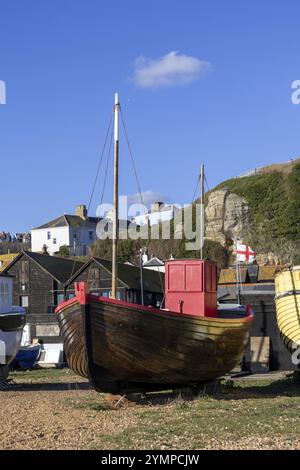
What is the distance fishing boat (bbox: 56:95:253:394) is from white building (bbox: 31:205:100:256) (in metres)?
65.2

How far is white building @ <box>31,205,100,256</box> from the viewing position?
84625mm

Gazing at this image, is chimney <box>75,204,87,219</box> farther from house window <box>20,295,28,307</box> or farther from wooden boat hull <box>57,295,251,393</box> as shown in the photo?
wooden boat hull <box>57,295,251,393</box>

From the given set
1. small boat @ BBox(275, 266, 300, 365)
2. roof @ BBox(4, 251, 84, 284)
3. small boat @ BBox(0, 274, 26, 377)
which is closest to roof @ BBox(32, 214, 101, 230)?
roof @ BBox(4, 251, 84, 284)

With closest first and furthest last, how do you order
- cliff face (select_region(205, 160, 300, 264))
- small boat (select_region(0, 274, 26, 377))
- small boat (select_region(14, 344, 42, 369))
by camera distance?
small boat (select_region(0, 274, 26, 377)) < small boat (select_region(14, 344, 42, 369)) < cliff face (select_region(205, 160, 300, 264))

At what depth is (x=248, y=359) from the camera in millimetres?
24344

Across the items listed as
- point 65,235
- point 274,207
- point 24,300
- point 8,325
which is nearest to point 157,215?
point 274,207

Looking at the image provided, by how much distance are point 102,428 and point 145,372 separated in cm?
348

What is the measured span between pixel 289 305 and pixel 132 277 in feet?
95.5

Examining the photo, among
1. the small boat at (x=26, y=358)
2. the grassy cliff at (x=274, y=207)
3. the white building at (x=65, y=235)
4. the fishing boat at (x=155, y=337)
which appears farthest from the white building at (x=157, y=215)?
the fishing boat at (x=155, y=337)

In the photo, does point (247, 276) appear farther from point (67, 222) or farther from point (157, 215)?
point (67, 222)

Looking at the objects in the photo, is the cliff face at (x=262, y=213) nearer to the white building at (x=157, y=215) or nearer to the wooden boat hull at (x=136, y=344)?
the white building at (x=157, y=215)

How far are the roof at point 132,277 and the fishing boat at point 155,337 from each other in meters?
Result: 28.9
